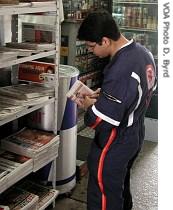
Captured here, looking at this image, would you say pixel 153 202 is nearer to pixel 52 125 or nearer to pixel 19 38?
pixel 52 125

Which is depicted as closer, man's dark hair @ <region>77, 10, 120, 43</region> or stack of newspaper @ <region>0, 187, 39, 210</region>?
man's dark hair @ <region>77, 10, 120, 43</region>

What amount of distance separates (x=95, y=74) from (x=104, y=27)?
Answer: 113 inches

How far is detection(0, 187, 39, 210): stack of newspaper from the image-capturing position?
7.40 ft

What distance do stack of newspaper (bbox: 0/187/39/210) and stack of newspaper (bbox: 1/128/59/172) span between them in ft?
0.81

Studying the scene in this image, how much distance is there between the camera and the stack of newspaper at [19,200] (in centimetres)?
226

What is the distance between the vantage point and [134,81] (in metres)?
1.78

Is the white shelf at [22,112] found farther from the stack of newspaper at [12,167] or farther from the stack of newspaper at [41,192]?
the stack of newspaper at [41,192]

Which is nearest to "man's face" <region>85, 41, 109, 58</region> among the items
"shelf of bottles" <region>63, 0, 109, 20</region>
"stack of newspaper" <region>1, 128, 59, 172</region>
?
"stack of newspaper" <region>1, 128, 59, 172</region>

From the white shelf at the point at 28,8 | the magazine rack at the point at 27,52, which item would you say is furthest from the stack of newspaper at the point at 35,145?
the white shelf at the point at 28,8

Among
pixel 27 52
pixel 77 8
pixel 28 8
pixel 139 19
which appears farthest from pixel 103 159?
pixel 139 19

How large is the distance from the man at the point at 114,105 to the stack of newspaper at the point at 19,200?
0.46 meters

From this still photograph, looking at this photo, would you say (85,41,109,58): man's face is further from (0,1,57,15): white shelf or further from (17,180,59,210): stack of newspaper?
(17,180,59,210): stack of newspaper
